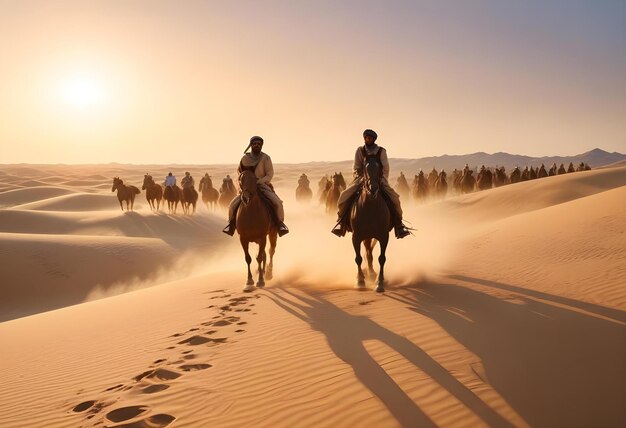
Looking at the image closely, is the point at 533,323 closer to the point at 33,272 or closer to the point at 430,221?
the point at 33,272

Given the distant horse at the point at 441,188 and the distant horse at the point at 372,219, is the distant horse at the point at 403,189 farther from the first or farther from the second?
the distant horse at the point at 372,219

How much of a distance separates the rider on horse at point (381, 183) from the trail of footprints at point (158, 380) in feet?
10.2

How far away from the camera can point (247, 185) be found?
930cm

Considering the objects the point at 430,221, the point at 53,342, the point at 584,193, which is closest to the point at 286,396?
the point at 53,342

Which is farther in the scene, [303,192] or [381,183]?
[303,192]

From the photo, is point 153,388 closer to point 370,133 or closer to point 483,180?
point 370,133

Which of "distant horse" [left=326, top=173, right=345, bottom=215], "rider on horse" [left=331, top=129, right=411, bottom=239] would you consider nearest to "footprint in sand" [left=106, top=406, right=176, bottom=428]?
"rider on horse" [left=331, top=129, right=411, bottom=239]

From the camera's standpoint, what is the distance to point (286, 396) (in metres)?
4.42

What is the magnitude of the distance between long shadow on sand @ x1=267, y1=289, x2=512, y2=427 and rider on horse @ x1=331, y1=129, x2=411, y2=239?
228 centimetres

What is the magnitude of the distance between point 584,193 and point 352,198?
1014 inches

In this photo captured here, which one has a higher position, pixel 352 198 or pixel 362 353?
pixel 352 198

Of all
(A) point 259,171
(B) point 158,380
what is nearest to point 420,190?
(A) point 259,171

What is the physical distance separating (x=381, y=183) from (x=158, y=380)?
5.41m

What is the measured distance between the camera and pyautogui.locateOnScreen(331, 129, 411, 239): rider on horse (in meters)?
8.87
